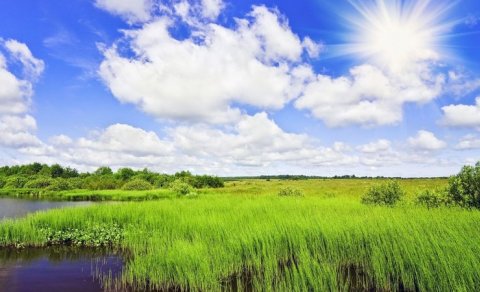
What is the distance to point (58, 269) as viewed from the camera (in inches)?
476

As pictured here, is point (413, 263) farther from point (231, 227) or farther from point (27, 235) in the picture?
point (27, 235)

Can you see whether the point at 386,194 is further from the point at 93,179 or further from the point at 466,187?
the point at 93,179

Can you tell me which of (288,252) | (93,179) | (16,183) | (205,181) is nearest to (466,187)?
(288,252)

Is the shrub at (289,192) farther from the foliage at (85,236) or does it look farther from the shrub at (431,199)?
the foliage at (85,236)

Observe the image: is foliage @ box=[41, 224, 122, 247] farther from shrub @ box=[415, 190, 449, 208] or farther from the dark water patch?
shrub @ box=[415, 190, 449, 208]

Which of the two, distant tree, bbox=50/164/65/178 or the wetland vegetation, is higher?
distant tree, bbox=50/164/65/178

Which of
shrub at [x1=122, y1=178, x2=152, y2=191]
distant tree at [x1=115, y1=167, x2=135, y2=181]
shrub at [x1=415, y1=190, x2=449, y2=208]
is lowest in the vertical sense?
shrub at [x1=415, y1=190, x2=449, y2=208]

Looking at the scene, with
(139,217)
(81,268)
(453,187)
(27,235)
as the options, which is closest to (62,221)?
(27,235)

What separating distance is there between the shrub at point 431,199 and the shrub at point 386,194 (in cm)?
182

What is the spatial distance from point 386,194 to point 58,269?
19.8 m

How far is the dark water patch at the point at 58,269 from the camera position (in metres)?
10.3

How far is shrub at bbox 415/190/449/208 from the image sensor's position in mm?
19764

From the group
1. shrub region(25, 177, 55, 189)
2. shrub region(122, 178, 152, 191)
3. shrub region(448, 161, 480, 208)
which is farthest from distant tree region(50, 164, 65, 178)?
shrub region(448, 161, 480, 208)

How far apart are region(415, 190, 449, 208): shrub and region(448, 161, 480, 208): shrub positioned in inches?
24.9
